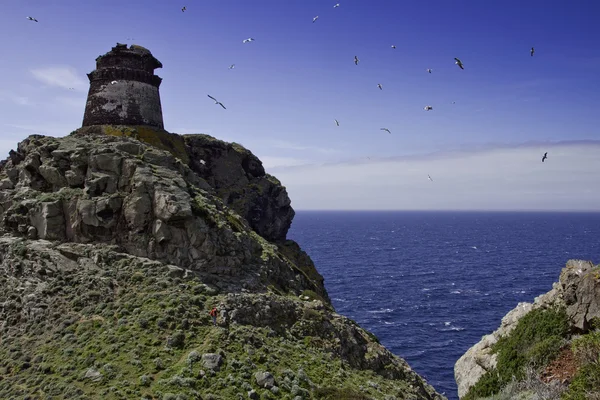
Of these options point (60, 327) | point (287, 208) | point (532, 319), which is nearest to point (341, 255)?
point (287, 208)

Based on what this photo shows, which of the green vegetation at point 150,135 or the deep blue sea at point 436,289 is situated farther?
the deep blue sea at point 436,289

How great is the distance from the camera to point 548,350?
96.7 feet

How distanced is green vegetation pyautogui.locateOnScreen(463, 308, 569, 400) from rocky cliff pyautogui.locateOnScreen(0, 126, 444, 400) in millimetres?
4559

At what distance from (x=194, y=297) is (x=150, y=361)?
5.29 metres

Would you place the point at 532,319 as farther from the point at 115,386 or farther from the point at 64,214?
the point at 64,214

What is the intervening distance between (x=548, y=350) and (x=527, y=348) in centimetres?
204

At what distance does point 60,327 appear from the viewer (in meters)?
26.2

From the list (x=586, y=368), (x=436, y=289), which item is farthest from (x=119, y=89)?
(x=436, y=289)

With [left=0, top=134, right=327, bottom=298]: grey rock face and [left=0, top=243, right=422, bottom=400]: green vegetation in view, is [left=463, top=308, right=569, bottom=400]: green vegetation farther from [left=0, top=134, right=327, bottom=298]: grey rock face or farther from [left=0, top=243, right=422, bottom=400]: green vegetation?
[left=0, top=134, right=327, bottom=298]: grey rock face

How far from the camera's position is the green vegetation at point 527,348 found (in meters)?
29.4

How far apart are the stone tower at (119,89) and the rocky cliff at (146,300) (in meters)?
12.3

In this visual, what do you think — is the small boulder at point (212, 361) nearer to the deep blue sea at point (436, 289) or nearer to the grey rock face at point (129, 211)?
the grey rock face at point (129, 211)

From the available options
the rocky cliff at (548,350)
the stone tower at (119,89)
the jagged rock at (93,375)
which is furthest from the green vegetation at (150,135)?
the rocky cliff at (548,350)

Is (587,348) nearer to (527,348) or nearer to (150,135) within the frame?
(527,348)
